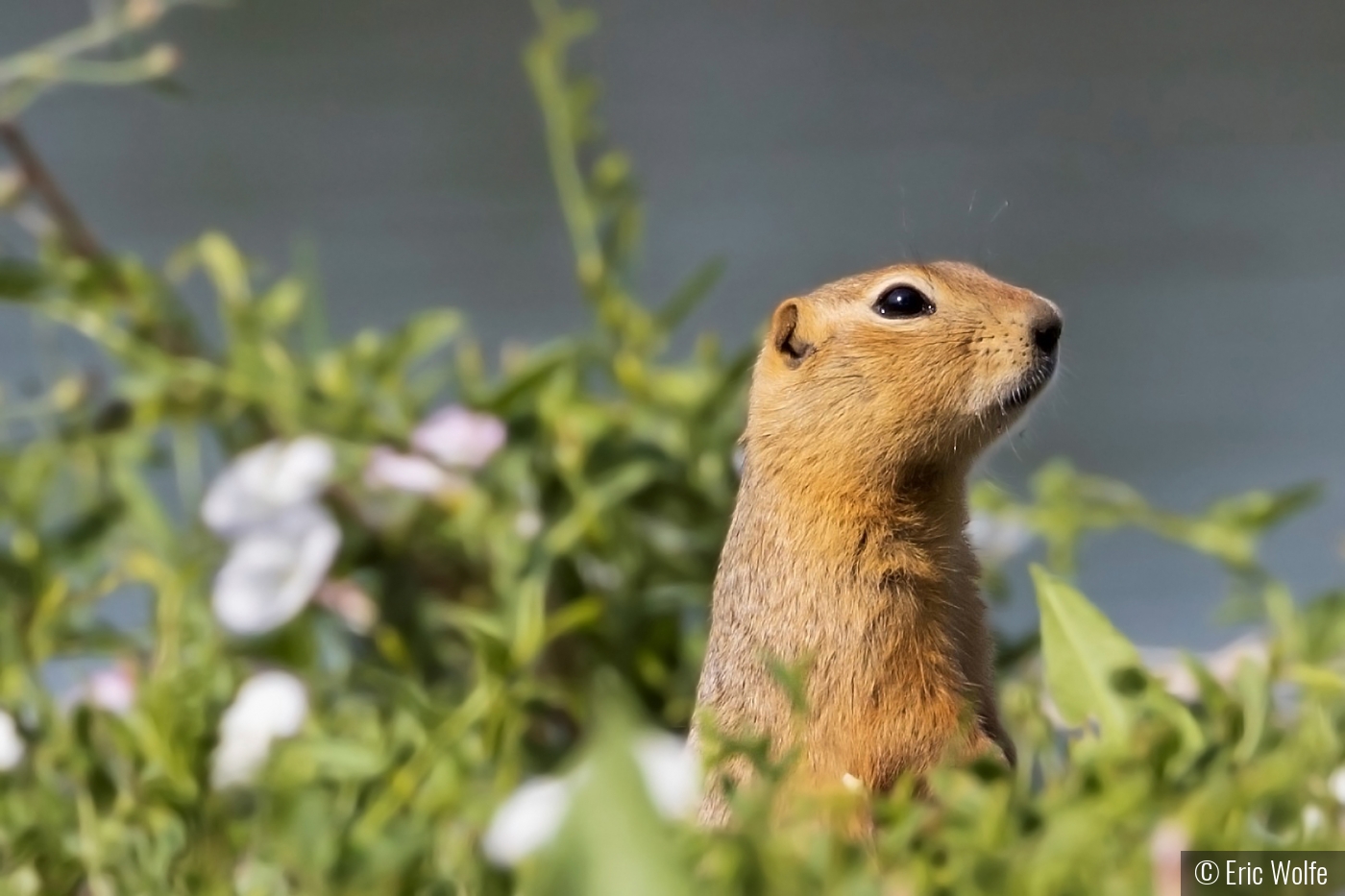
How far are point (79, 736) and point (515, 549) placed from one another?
305 mm

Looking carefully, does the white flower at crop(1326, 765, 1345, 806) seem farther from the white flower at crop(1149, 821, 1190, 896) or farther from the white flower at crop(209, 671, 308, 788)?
the white flower at crop(209, 671, 308, 788)

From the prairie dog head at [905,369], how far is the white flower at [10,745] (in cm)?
50

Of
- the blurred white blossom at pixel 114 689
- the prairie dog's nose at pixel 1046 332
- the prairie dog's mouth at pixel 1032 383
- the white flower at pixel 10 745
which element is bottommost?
the blurred white blossom at pixel 114 689

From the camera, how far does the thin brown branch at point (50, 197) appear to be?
129cm

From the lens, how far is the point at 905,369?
3.56 feet

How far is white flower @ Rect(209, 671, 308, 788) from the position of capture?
95 centimetres

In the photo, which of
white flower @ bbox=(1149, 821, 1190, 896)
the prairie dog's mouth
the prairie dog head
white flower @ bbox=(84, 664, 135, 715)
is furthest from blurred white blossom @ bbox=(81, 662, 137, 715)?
white flower @ bbox=(1149, 821, 1190, 896)

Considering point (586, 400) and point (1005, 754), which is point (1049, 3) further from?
point (1005, 754)

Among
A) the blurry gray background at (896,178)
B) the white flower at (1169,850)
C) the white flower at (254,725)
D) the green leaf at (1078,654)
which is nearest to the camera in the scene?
the white flower at (1169,850)

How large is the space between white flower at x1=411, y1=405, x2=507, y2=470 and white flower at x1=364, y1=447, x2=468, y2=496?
0.01 metres

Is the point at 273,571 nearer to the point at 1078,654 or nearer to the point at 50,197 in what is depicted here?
the point at 50,197

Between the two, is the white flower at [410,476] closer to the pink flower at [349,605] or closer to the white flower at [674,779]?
the pink flower at [349,605]

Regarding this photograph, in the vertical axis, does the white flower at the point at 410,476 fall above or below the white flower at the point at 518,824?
below

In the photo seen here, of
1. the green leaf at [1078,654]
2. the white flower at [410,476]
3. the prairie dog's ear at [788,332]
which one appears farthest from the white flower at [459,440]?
the green leaf at [1078,654]
